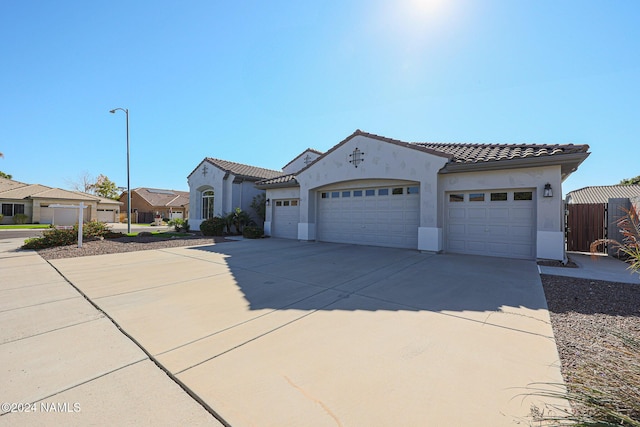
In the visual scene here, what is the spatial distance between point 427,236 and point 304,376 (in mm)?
8513

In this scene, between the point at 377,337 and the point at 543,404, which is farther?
the point at 377,337

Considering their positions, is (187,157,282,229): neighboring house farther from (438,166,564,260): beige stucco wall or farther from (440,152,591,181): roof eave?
(438,166,564,260): beige stucco wall

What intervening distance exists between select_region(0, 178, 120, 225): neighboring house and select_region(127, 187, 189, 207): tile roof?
8086mm

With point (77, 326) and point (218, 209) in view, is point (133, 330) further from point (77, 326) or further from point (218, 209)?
point (218, 209)

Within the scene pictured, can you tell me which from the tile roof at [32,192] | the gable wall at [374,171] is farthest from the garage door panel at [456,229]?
the tile roof at [32,192]

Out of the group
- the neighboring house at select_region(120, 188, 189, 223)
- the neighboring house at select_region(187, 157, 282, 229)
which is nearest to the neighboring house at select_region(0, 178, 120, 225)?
the neighboring house at select_region(120, 188, 189, 223)

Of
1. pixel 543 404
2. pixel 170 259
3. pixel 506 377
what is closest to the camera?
pixel 543 404

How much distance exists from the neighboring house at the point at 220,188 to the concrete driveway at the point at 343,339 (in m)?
12.4

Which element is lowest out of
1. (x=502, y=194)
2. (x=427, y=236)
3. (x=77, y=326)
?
(x=77, y=326)

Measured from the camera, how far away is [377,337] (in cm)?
336

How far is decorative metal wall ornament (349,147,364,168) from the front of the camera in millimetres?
11828

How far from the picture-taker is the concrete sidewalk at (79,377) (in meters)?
2.04

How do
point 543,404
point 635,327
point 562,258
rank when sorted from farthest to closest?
point 562,258
point 635,327
point 543,404

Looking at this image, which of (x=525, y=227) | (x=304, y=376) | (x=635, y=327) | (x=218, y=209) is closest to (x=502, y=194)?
Answer: (x=525, y=227)
